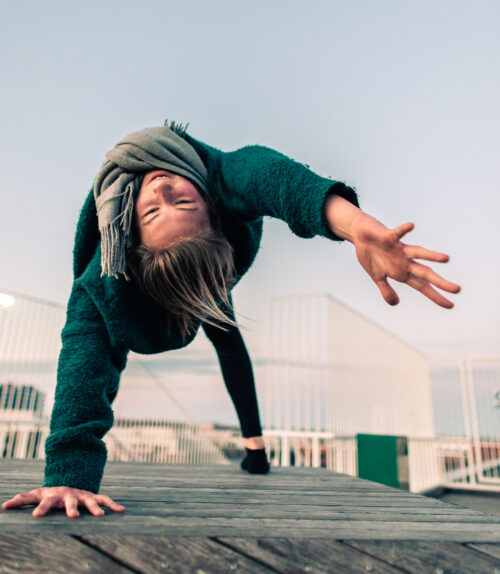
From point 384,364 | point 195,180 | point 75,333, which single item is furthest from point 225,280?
point 384,364

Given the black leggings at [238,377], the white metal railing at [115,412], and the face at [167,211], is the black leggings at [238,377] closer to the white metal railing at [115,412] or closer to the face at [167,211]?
the face at [167,211]

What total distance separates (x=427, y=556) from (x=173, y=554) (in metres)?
0.39

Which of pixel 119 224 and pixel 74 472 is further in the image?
pixel 119 224

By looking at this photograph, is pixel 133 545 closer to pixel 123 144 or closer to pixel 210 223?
pixel 210 223

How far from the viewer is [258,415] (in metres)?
1.80

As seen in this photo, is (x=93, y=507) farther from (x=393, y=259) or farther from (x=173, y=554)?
(x=393, y=259)

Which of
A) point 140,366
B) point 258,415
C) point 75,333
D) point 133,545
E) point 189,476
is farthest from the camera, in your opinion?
point 140,366

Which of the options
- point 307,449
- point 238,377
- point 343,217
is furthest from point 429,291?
point 307,449

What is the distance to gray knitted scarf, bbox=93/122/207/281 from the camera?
45.9 inches

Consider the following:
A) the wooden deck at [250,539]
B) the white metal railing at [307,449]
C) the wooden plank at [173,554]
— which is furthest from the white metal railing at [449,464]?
the wooden plank at [173,554]

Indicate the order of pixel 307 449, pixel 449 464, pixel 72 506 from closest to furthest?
pixel 72 506 → pixel 307 449 → pixel 449 464

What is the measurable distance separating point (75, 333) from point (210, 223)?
19.7 inches

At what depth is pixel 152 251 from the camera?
1198mm

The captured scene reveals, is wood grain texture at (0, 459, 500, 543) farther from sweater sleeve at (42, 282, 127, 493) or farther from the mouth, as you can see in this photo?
the mouth
